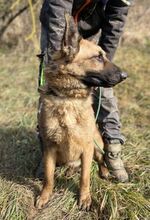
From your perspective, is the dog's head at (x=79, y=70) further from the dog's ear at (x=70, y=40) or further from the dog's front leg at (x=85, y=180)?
the dog's front leg at (x=85, y=180)

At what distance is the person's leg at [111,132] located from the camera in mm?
4535

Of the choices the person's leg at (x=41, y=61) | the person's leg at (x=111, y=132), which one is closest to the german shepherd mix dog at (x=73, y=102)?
the person's leg at (x=41, y=61)

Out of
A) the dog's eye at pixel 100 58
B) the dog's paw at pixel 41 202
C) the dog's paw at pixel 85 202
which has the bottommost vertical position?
the dog's paw at pixel 41 202

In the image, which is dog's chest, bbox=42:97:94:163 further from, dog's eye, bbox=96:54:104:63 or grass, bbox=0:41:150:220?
grass, bbox=0:41:150:220

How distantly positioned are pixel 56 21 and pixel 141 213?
183 centimetres

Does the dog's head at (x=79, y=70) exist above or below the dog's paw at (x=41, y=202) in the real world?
above

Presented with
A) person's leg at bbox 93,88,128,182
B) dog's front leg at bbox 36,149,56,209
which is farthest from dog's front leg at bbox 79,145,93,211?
person's leg at bbox 93,88,128,182

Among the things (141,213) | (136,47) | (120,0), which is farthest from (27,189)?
(136,47)

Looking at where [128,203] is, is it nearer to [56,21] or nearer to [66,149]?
[66,149]

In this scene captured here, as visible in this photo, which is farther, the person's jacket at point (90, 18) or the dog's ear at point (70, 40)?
the person's jacket at point (90, 18)

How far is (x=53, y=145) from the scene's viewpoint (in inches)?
158

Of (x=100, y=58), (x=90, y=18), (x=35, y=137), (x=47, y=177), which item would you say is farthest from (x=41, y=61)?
(x=35, y=137)

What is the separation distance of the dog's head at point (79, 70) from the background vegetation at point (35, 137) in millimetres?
1084

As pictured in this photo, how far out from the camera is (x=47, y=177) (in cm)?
416
